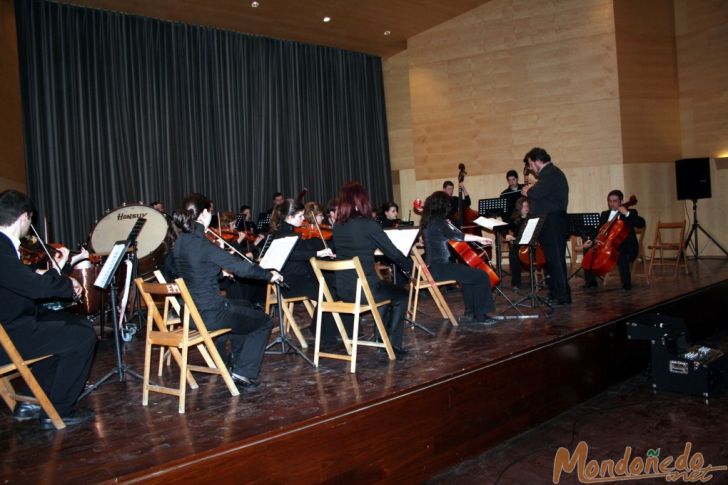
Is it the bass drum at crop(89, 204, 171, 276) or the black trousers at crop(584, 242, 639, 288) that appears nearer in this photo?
the bass drum at crop(89, 204, 171, 276)

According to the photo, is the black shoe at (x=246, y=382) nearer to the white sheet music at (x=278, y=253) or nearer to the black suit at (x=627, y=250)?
the white sheet music at (x=278, y=253)

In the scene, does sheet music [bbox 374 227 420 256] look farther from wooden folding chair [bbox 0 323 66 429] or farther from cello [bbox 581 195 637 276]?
cello [bbox 581 195 637 276]

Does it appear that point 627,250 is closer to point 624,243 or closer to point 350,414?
point 624,243

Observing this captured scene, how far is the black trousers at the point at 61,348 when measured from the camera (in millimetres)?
3457

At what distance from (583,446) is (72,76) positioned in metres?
8.48

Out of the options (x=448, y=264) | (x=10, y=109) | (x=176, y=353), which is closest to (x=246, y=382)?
(x=176, y=353)

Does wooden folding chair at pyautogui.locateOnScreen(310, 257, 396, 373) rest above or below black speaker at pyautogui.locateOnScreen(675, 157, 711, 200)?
below

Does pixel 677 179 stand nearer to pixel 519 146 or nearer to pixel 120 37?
pixel 519 146

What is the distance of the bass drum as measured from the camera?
21.3 ft

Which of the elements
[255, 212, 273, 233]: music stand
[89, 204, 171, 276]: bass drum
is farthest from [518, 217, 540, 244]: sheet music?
[255, 212, 273, 233]: music stand

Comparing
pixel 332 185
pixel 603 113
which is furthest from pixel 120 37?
pixel 603 113

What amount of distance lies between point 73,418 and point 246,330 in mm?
1092

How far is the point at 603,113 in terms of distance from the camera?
10.3 meters

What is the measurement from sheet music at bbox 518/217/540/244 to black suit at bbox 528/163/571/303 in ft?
1.45
